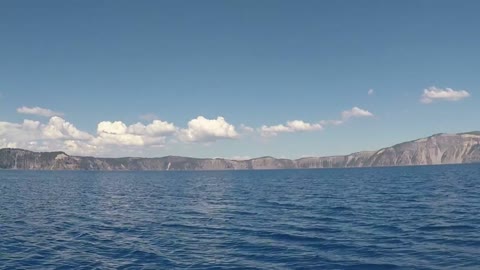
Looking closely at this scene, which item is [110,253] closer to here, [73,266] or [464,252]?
[73,266]

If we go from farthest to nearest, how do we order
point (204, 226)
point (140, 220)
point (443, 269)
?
point (140, 220) < point (204, 226) < point (443, 269)

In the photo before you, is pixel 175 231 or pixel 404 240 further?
pixel 175 231

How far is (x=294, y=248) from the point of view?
36000mm

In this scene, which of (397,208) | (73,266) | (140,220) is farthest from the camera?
(397,208)

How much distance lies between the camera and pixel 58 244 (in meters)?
39.1

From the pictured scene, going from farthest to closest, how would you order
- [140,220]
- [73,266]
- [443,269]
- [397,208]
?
[397,208] < [140,220] < [73,266] < [443,269]

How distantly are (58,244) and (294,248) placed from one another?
75.6 feet

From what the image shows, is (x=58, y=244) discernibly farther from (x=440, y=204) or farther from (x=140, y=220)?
(x=440, y=204)

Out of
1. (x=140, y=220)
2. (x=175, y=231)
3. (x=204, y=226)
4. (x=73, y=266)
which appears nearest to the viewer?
(x=73, y=266)

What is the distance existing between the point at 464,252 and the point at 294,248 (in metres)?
13.9

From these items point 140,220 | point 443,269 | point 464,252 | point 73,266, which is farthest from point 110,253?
point 464,252

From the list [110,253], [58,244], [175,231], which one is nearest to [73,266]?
[110,253]

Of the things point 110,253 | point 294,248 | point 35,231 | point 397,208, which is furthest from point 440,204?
point 35,231

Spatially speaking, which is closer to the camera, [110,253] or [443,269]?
[443,269]
